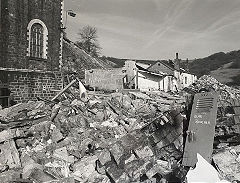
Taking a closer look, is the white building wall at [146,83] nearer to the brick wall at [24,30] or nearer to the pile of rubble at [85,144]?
the brick wall at [24,30]

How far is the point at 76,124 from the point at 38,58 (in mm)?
9163

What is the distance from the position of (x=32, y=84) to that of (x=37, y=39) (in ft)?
14.7

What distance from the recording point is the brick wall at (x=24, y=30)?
15758 mm

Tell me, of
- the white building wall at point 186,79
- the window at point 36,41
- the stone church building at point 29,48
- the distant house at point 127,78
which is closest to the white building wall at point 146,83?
the distant house at point 127,78

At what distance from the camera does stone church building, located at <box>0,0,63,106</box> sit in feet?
47.1

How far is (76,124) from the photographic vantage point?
10.6 m

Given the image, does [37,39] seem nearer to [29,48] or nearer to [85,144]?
[29,48]

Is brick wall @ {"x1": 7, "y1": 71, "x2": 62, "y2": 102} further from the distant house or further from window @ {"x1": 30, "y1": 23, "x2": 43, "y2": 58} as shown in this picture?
the distant house

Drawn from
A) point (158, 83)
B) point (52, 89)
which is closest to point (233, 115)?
point (52, 89)

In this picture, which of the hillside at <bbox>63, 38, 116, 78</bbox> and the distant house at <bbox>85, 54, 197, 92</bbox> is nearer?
the distant house at <bbox>85, 54, 197, 92</bbox>

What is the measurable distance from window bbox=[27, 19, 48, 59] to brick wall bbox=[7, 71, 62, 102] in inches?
108

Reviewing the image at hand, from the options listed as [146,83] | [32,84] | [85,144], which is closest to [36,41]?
[32,84]

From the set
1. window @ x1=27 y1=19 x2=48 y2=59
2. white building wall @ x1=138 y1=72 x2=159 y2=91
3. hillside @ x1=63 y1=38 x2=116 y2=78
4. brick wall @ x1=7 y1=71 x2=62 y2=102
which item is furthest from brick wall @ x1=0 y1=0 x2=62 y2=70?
hillside @ x1=63 y1=38 x2=116 y2=78

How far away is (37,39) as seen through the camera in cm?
1809
